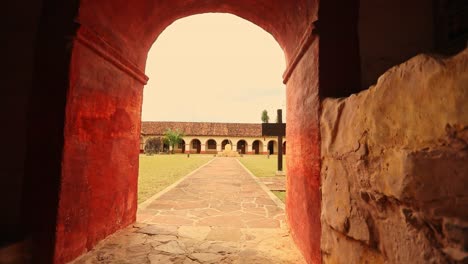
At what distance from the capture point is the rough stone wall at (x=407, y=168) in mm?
994

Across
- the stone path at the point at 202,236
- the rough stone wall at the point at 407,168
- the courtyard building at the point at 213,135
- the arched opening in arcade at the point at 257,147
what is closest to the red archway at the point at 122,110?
the stone path at the point at 202,236

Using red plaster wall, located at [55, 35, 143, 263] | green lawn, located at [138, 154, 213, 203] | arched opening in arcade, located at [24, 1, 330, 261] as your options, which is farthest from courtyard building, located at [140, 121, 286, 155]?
red plaster wall, located at [55, 35, 143, 263]

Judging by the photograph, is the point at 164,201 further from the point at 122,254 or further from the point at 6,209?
the point at 6,209

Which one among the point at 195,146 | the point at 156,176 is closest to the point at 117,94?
the point at 156,176

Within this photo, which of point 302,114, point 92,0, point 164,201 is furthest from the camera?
point 164,201

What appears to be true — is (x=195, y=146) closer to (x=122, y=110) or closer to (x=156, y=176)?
(x=156, y=176)

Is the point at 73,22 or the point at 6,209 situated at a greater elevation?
the point at 73,22

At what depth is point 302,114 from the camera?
2996mm

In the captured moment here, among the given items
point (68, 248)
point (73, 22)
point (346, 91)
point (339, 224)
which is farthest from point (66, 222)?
point (346, 91)

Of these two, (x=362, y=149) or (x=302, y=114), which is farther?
(x=302, y=114)

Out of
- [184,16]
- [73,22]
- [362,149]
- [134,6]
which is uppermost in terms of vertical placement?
[184,16]

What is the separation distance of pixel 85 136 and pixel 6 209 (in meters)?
0.96

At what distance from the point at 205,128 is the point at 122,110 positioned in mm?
40273

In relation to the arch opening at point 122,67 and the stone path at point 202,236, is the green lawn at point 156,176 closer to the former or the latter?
the stone path at point 202,236
